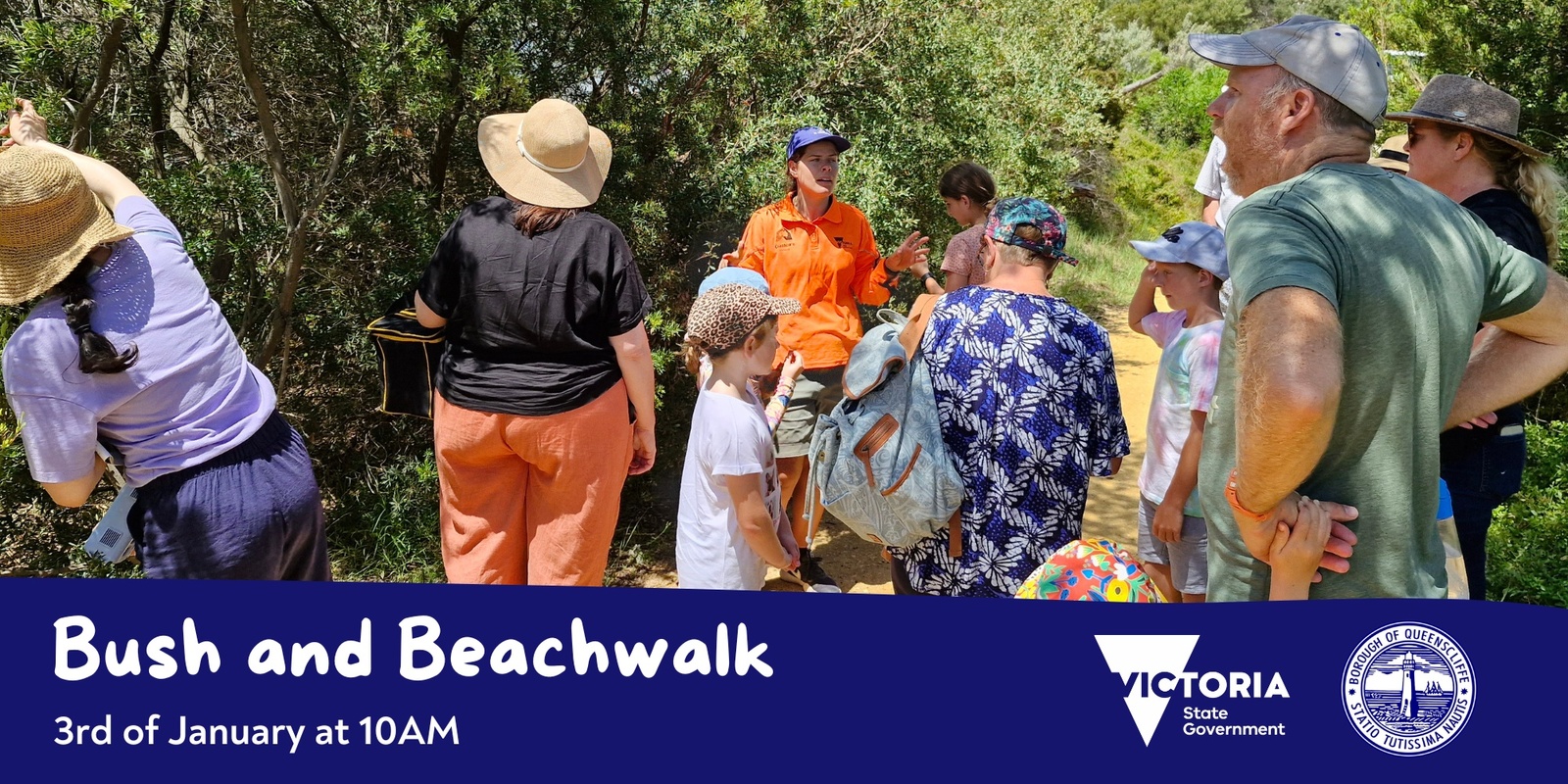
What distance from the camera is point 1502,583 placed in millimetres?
4789

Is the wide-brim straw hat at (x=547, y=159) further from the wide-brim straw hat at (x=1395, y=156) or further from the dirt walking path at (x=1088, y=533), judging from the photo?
the wide-brim straw hat at (x=1395, y=156)

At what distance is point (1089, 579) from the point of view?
2.48m

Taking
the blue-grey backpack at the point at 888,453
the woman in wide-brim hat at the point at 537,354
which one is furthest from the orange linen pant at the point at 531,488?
the blue-grey backpack at the point at 888,453

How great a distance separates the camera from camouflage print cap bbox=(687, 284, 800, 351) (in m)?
3.13

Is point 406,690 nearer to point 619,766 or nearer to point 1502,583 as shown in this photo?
point 619,766

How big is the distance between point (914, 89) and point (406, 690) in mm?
5129

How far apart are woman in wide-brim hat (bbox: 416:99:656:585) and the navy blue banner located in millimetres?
1421

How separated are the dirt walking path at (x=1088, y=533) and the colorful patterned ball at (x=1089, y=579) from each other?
231cm

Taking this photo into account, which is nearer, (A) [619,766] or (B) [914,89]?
(A) [619,766]

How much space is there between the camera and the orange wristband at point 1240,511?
76.8 inches

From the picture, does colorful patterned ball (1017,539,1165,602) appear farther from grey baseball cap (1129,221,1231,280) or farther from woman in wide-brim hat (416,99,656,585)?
woman in wide-brim hat (416,99,656,585)

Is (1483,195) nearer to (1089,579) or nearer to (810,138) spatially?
(1089,579)

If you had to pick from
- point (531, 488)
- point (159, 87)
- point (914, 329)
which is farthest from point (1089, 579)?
point (159, 87)

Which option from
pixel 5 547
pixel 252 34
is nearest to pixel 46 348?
pixel 5 547
